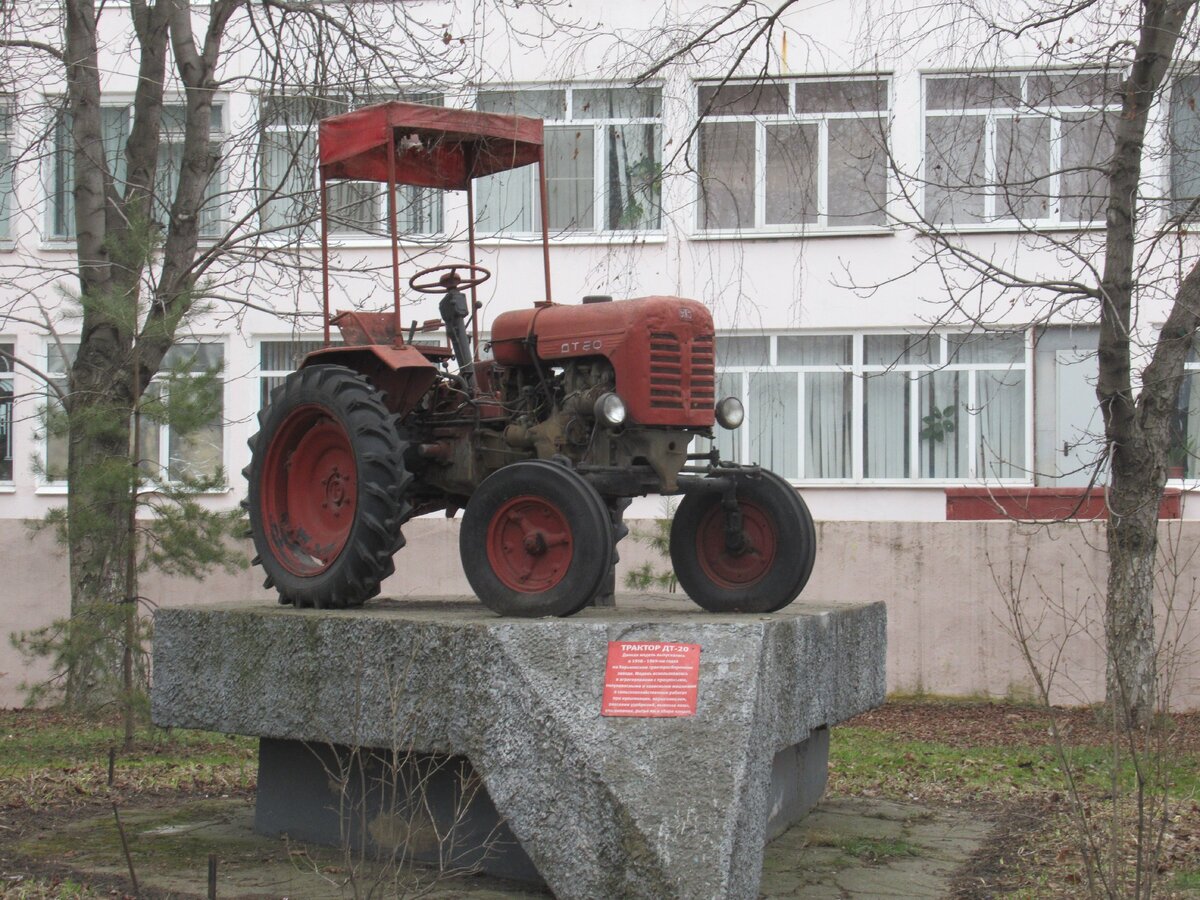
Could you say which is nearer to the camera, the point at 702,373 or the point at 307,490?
the point at 702,373

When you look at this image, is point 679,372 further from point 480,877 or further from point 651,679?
point 480,877

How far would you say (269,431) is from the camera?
7.64m

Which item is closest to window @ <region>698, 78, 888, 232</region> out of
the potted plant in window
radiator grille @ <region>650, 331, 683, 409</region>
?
the potted plant in window

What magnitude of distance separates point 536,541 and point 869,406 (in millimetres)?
10894

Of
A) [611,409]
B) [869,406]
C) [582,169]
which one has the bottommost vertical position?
[611,409]

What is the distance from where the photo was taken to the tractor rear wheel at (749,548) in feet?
23.2

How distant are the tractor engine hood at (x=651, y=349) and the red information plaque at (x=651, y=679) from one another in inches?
47.4

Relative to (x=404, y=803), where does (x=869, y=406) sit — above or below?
above

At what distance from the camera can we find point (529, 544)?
21.4 feet

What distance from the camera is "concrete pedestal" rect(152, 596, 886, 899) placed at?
5547mm

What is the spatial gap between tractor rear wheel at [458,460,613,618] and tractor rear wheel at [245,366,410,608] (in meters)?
0.50

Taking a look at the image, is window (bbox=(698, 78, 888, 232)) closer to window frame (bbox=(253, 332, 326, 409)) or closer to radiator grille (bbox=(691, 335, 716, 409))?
window frame (bbox=(253, 332, 326, 409))

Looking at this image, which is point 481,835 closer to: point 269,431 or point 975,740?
point 269,431

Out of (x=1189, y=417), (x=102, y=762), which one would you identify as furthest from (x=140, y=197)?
(x=1189, y=417)
